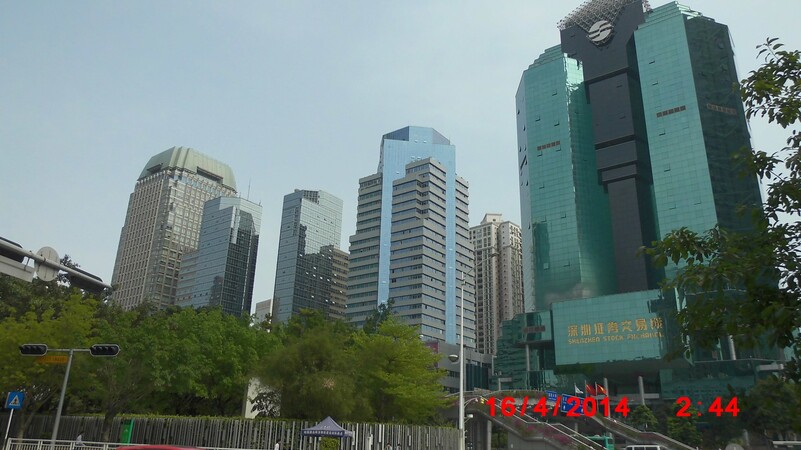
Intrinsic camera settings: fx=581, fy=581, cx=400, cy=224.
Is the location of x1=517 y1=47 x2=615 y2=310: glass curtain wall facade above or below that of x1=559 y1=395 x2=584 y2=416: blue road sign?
above

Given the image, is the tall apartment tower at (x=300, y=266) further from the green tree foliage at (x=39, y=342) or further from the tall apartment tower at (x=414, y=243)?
the green tree foliage at (x=39, y=342)

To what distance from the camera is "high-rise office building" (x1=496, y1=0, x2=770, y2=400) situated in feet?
356

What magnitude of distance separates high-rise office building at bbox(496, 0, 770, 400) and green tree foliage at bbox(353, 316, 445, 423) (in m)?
68.1

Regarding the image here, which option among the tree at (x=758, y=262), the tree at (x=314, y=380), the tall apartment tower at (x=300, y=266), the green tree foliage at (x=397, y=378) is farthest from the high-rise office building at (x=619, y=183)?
the tree at (x=758, y=262)

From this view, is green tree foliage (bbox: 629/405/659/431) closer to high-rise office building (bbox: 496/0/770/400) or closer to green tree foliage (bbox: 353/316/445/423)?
high-rise office building (bbox: 496/0/770/400)

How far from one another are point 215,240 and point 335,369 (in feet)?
510

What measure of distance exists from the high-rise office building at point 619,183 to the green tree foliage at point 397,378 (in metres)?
68.1

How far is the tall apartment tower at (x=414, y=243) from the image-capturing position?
159 metres

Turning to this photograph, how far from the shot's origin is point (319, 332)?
4341 centimetres

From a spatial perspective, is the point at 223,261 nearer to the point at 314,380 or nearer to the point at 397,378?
the point at 397,378

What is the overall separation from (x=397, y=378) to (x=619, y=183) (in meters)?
102

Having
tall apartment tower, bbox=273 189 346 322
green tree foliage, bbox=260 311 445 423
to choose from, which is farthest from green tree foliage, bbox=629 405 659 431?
tall apartment tower, bbox=273 189 346 322

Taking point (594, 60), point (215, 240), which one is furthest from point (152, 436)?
point (215, 240)

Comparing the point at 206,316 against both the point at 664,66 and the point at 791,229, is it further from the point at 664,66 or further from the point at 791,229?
the point at 664,66
